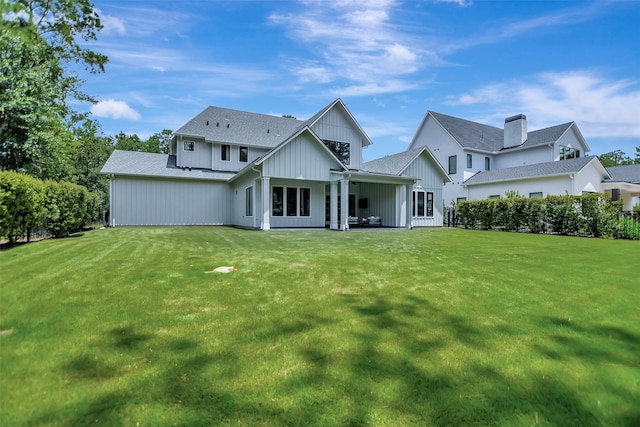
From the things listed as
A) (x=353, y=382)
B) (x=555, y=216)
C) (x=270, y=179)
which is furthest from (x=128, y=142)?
(x=353, y=382)

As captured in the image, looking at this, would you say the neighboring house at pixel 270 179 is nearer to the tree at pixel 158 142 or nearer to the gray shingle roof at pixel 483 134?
the gray shingle roof at pixel 483 134

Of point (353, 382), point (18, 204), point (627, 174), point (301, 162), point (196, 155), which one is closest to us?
point (353, 382)

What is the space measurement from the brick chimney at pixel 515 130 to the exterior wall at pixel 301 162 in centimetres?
2066

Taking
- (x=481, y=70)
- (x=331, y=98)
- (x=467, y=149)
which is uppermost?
(x=481, y=70)

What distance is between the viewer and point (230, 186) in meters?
21.1

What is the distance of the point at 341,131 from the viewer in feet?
70.2

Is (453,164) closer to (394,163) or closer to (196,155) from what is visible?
(394,163)

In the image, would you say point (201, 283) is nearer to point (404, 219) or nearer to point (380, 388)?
point (380, 388)

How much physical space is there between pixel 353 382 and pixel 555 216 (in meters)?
18.1

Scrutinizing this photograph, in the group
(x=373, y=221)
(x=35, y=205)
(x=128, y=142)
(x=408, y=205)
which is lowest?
(x=373, y=221)

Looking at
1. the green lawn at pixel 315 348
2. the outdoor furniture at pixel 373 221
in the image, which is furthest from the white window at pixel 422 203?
the green lawn at pixel 315 348

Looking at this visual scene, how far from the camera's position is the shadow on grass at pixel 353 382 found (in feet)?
6.21

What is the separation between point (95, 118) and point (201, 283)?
127 feet

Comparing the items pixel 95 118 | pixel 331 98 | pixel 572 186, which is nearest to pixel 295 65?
pixel 331 98
